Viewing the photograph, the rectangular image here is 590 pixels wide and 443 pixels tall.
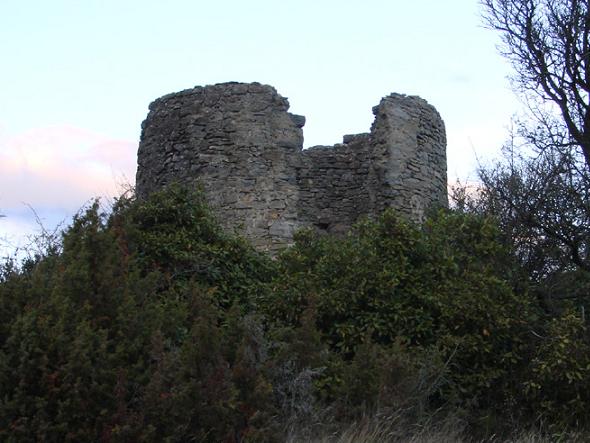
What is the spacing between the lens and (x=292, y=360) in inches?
278

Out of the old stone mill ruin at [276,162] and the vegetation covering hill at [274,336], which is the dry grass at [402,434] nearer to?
the vegetation covering hill at [274,336]

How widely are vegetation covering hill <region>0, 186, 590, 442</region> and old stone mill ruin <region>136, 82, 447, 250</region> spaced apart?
1.52 m

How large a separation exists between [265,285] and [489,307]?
7.65 ft

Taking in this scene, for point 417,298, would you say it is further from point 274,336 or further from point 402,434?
point 402,434

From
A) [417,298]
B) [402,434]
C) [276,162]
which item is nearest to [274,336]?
[402,434]

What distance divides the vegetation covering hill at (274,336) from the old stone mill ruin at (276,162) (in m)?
1.52

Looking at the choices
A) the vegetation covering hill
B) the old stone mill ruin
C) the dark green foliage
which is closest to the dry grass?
the vegetation covering hill

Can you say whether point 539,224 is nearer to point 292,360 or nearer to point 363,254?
point 363,254

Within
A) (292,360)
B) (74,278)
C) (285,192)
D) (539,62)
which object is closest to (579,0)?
(539,62)

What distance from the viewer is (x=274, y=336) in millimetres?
7633

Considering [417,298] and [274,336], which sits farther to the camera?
[417,298]

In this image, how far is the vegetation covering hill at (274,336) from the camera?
5.54 meters

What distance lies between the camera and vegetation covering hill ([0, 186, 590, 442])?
5.54 metres

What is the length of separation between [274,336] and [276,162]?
410 centimetres
